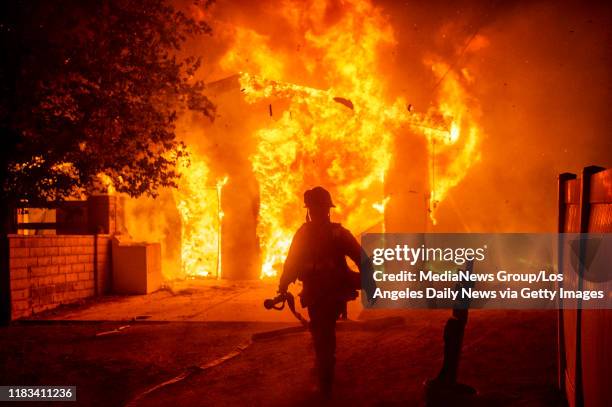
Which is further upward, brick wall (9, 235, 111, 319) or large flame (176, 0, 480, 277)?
large flame (176, 0, 480, 277)

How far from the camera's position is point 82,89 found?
417 inches

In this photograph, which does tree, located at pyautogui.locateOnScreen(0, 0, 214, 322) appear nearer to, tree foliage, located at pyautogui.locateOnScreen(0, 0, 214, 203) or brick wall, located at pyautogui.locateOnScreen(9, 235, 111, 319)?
tree foliage, located at pyautogui.locateOnScreen(0, 0, 214, 203)

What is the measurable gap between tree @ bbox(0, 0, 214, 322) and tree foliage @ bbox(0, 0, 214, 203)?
0.02 metres

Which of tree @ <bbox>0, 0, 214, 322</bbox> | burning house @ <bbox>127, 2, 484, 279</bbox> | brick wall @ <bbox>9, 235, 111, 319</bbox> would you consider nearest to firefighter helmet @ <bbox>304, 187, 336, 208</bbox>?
tree @ <bbox>0, 0, 214, 322</bbox>

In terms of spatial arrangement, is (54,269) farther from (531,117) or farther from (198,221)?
(531,117)

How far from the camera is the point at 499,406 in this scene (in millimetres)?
4477

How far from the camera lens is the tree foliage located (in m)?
9.68

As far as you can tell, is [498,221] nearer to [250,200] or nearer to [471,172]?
[471,172]

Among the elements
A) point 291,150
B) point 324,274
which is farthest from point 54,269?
point 291,150

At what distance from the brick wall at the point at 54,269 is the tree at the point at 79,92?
1.14 feet

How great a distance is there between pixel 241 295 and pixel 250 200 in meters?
4.89

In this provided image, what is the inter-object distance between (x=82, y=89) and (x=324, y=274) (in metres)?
8.08

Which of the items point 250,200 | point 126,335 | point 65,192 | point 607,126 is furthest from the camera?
point 607,126

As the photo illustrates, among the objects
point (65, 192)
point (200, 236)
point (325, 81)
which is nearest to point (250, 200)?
point (200, 236)
